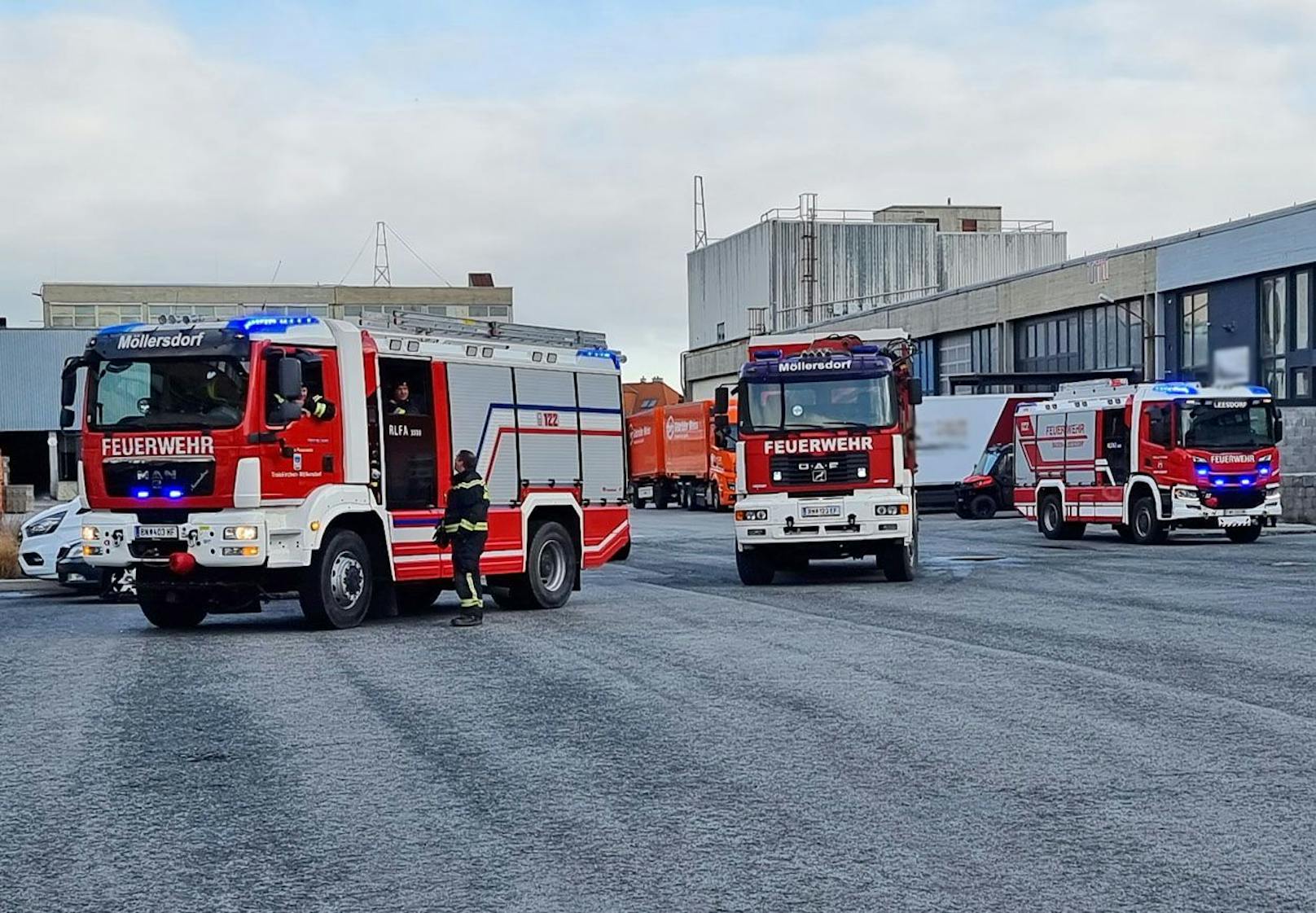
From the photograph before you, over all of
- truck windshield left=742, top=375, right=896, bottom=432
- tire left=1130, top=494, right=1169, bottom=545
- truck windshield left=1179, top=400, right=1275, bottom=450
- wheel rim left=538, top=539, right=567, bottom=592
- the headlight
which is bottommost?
tire left=1130, top=494, right=1169, bottom=545

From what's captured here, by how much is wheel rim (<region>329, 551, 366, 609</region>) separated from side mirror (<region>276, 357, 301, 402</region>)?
6.06 feet

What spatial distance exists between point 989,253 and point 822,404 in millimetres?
62123

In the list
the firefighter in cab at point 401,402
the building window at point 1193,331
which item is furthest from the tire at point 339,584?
the building window at point 1193,331

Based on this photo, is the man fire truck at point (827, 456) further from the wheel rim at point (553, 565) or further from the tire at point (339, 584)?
the tire at point (339, 584)

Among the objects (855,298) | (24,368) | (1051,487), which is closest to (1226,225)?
(1051,487)

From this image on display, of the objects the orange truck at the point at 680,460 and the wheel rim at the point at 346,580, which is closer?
the wheel rim at the point at 346,580

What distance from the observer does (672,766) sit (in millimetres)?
8898

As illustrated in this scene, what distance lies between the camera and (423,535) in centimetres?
1783

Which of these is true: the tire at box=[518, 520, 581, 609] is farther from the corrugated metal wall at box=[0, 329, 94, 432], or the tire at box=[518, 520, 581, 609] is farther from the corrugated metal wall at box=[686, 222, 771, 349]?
the corrugated metal wall at box=[686, 222, 771, 349]

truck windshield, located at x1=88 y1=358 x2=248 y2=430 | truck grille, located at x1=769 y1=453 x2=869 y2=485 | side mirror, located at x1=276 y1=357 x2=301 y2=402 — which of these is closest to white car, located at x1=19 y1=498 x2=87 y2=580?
truck windshield, located at x1=88 y1=358 x2=248 y2=430

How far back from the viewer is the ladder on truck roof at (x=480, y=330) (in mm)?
17812

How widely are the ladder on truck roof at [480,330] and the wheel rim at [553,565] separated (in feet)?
7.82

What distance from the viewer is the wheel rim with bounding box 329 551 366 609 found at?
54.8 feet

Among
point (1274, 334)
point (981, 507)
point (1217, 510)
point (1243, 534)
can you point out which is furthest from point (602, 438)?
point (1274, 334)
